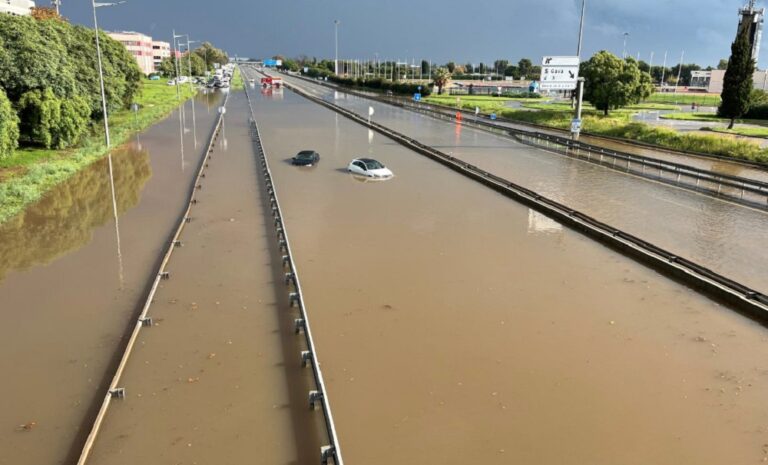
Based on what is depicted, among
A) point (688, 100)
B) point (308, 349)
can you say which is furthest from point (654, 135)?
point (688, 100)

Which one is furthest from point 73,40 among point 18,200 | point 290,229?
point 290,229

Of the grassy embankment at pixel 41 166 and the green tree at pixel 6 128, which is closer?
the grassy embankment at pixel 41 166

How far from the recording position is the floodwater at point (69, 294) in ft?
30.1

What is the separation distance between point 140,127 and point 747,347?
48361 millimetres

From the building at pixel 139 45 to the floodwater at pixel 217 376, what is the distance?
17694 cm

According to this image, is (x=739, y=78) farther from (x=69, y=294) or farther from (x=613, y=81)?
(x=69, y=294)

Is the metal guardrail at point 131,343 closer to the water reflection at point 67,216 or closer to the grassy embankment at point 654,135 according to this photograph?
the water reflection at point 67,216

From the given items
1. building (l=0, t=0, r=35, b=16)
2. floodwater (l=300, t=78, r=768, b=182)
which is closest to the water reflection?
floodwater (l=300, t=78, r=768, b=182)

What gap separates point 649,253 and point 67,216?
19761 millimetres

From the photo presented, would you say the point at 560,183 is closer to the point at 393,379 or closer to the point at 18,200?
the point at 393,379

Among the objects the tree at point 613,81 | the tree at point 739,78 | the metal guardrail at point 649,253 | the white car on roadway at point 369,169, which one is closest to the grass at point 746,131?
the tree at point 739,78

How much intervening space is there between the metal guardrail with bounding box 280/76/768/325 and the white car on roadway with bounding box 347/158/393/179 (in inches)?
172

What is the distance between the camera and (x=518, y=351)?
11.5 m

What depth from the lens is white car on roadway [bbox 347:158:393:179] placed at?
29375 millimetres
